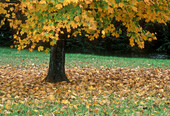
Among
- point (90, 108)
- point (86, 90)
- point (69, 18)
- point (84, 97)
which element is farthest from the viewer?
point (86, 90)

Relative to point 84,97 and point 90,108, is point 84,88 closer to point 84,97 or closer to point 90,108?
point 84,97

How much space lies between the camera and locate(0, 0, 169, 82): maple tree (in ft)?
13.8

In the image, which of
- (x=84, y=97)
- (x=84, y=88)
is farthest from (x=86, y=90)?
(x=84, y=97)

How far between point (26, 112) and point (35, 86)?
2331 mm

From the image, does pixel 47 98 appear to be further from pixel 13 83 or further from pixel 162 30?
pixel 162 30

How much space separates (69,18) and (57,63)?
2.65 m

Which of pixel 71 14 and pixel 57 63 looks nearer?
pixel 71 14

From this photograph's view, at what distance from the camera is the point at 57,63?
6723 mm

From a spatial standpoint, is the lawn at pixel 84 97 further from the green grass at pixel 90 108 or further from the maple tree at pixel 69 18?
the maple tree at pixel 69 18

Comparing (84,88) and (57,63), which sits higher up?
(57,63)

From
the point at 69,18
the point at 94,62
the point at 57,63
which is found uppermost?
the point at 69,18

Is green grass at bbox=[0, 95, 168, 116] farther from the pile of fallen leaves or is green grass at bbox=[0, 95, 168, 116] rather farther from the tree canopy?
the tree canopy

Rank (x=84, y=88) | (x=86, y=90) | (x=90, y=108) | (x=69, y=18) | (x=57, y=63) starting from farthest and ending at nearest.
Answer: (x=57, y=63)
(x=84, y=88)
(x=86, y=90)
(x=69, y=18)
(x=90, y=108)

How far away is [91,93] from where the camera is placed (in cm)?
545
